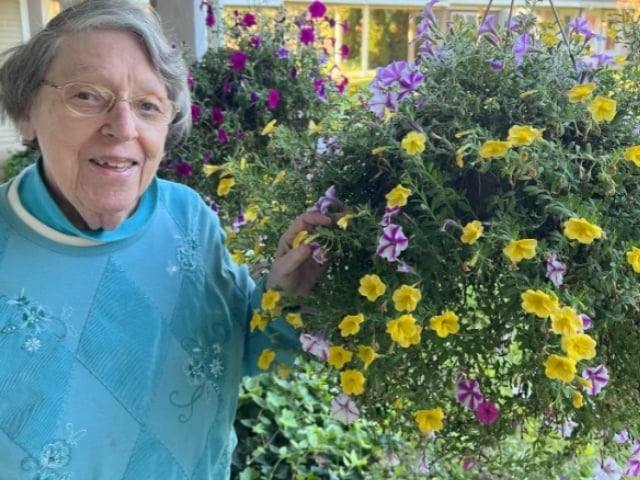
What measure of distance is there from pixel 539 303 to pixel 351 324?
0.80 feet

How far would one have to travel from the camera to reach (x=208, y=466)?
52.1 inches

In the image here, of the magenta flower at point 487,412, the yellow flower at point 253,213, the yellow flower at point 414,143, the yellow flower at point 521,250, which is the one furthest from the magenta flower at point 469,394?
the yellow flower at point 253,213

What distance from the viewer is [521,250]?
813 millimetres

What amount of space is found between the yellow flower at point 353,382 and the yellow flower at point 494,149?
0.34 m

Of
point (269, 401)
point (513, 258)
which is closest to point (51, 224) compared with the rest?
point (513, 258)

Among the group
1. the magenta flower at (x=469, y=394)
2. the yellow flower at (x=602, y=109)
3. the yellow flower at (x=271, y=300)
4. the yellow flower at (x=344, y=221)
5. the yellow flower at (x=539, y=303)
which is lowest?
the magenta flower at (x=469, y=394)

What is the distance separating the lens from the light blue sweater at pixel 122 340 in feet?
3.68

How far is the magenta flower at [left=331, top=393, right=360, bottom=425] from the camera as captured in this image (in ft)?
3.39

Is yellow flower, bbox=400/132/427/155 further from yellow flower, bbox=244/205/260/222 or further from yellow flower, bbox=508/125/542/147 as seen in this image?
yellow flower, bbox=244/205/260/222

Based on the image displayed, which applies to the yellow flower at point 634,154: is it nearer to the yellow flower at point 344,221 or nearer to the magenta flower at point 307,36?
the yellow flower at point 344,221

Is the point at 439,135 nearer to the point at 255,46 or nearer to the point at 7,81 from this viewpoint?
the point at 7,81

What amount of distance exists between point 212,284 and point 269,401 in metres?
1.38

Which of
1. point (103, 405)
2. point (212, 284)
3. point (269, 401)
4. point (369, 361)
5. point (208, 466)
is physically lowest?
point (269, 401)

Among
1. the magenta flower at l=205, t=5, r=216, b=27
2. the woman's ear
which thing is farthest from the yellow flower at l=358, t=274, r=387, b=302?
the magenta flower at l=205, t=5, r=216, b=27
